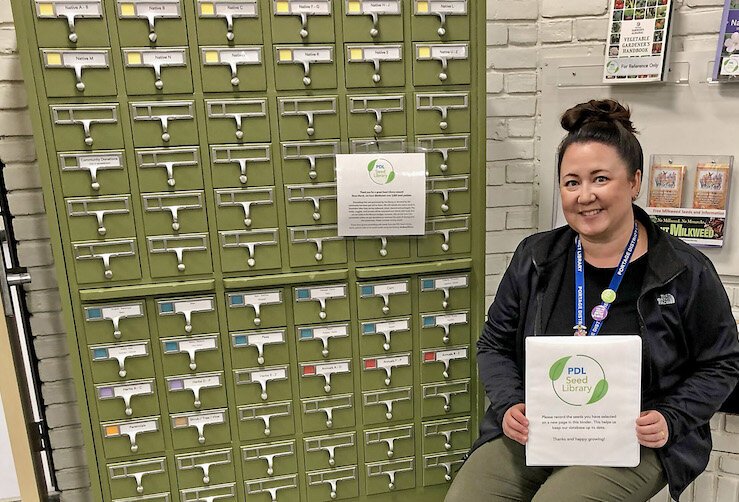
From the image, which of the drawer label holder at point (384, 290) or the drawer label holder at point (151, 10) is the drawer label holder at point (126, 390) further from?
the drawer label holder at point (151, 10)

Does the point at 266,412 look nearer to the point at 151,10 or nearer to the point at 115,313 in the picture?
the point at 115,313

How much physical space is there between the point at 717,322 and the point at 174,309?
4.92ft

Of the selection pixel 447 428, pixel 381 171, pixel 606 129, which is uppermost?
pixel 606 129

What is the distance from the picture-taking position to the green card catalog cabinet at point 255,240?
1618 mm

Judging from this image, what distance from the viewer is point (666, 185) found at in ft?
6.57

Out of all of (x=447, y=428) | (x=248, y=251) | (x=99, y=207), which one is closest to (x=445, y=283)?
(x=447, y=428)

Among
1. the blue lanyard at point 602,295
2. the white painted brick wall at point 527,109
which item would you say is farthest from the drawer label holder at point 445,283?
the white painted brick wall at point 527,109

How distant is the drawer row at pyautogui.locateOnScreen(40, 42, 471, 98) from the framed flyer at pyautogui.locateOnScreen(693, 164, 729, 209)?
0.87m

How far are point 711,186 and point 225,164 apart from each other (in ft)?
5.16

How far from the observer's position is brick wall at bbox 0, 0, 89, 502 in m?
1.95

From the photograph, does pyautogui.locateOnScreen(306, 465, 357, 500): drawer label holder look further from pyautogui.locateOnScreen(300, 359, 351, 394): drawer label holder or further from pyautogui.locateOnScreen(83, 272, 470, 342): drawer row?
pyautogui.locateOnScreen(83, 272, 470, 342): drawer row

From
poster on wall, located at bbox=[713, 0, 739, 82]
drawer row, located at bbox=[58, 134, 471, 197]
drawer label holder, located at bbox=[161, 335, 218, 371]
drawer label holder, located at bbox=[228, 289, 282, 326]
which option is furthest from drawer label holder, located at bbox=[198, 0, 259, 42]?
poster on wall, located at bbox=[713, 0, 739, 82]

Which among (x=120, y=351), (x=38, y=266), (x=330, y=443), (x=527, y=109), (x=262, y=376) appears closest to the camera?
(x=120, y=351)

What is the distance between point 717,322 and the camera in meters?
1.50
